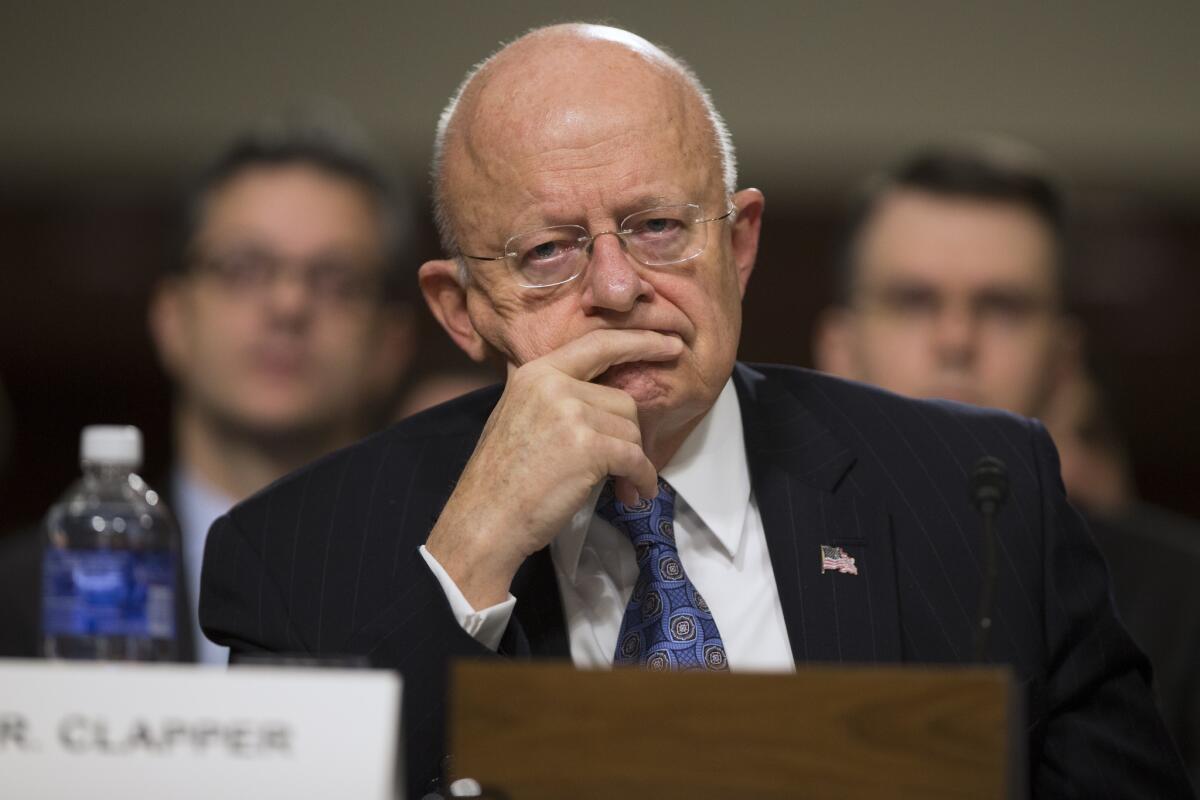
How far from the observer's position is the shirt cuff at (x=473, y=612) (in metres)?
2.23

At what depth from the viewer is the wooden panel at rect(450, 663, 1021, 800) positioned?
1596 mm

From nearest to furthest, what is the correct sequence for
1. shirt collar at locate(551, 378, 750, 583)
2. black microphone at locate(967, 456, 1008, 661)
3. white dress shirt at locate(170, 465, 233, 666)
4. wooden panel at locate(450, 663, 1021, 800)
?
wooden panel at locate(450, 663, 1021, 800), black microphone at locate(967, 456, 1008, 661), shirt collar at locate(551, 378, 750, 583), white dress shirt at locate(170, 465, 233, 666)

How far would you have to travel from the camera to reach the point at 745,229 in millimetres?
2721

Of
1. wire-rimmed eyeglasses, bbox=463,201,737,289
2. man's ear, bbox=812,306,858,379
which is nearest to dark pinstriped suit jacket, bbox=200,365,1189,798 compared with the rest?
wire-rimmed eyeglasses, bbox=463,201,737,289

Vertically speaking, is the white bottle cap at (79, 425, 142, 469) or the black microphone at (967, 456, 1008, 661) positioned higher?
the white bottle cap at (79, 425, 142, 469)

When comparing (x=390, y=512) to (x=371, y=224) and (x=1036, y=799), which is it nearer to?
(x=1036, y=799)

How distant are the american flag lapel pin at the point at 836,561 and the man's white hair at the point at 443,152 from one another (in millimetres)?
584

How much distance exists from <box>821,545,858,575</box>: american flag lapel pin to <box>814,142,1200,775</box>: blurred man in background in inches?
81.8

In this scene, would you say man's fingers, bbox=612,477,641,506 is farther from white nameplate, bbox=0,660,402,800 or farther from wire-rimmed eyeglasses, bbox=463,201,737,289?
white nameplate, bbox=0,660,402,800

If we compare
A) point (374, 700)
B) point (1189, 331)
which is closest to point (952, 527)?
point (374, 700)

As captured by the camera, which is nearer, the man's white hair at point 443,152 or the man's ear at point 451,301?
the man's white hair at point 443,152

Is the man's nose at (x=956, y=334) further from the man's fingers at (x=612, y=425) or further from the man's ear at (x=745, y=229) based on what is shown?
the man's fingers at (x=612, y=425)

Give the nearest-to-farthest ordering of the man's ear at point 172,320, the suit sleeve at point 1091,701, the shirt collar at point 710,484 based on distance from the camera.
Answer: the suit sleeve at point 1091,701, the shirt collar at point 710,484, the man's ear at point 172,320

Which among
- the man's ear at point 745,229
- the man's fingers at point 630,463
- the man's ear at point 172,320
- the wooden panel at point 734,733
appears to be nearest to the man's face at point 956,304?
the man's ear at point 745,229
